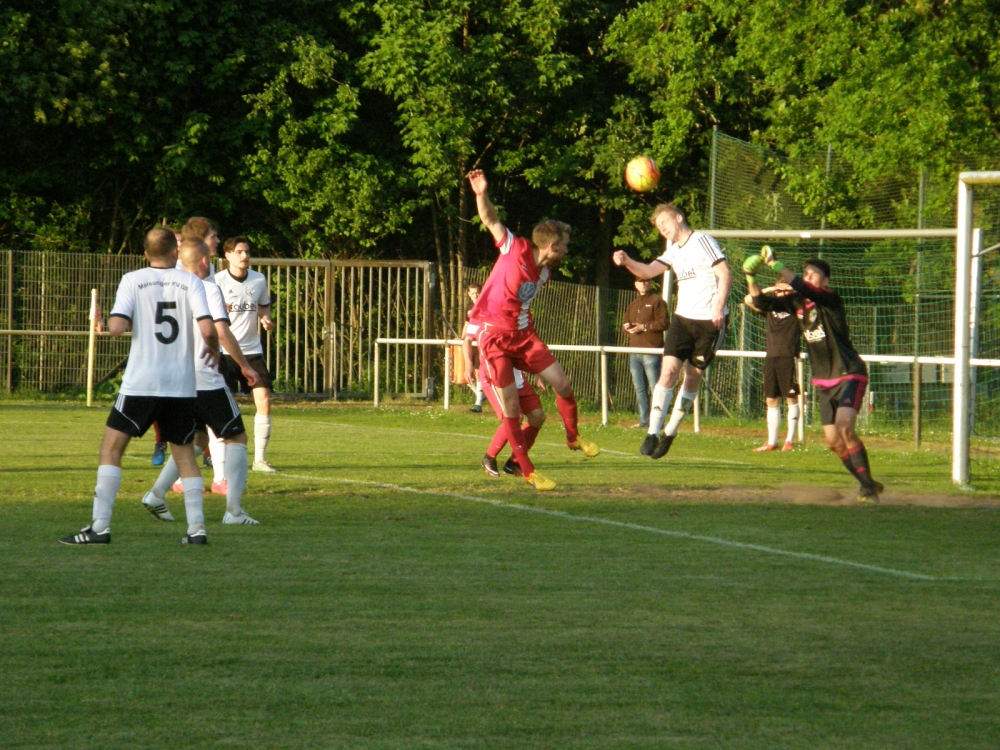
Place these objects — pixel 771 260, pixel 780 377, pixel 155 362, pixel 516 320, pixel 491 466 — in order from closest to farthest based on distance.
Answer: pixel 155 362 < pixel 771 260 < pixel 516 320 < pixel 491 466 < pixel 780 377

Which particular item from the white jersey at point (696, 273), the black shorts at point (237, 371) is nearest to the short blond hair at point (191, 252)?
the black shorts at point (237, 371)

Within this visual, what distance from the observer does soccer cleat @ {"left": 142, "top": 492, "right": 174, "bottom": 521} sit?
9.08 m

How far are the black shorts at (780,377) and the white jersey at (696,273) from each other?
13.5 ft

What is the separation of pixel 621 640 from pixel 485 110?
23797mm

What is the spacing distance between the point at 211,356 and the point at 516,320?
3.36 meters

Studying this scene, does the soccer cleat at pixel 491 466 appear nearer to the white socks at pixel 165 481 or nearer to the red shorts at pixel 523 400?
the red shorts at pixel 523 400

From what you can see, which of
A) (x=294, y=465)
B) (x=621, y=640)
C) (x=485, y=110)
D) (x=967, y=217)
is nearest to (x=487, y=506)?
(x=294, y=465)

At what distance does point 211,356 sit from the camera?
834cm

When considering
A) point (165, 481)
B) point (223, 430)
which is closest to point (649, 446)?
point (223, 430)

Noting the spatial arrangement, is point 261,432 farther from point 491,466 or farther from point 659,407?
Answer: point 659,407

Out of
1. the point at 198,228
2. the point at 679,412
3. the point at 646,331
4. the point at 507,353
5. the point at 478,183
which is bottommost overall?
the point at 679,412

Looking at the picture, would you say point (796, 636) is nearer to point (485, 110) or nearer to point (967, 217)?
point (967, 217)

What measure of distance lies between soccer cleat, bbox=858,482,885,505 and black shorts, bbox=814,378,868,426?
22.6 inches

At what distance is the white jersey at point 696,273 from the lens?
1212cm
